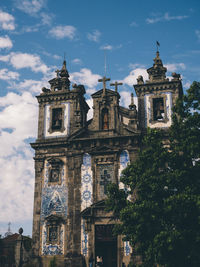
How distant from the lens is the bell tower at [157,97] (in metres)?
28.8

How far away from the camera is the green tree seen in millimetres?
17344

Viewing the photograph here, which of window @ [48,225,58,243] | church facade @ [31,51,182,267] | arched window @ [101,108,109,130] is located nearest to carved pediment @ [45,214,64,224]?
church facade @ [31,51,182,267]

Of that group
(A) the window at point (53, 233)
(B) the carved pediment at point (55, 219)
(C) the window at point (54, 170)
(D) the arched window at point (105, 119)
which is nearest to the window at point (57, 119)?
(C) the window at point (54, 170)

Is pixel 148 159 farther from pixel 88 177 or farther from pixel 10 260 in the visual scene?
pixel 10 260

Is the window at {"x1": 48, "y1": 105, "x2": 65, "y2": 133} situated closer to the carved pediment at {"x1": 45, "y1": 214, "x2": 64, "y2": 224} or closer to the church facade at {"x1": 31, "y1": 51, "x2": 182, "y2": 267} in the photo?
the church facade at {"x1": 31, "y1": 51, "x2": 182, "y2": 267}

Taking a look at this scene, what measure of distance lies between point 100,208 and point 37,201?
16.2ft

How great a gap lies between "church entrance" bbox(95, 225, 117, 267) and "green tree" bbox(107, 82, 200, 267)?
20.2ft

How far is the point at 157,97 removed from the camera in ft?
96.4

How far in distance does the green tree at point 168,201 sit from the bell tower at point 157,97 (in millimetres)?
8444

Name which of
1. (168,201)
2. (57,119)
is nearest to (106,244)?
(168,201)

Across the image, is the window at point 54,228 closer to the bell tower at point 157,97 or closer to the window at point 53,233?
the window at point 53,233

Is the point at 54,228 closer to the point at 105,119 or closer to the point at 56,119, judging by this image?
the point at 56,119

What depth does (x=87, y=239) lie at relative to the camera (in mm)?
26203

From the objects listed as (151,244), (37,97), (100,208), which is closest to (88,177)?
(100,208)
